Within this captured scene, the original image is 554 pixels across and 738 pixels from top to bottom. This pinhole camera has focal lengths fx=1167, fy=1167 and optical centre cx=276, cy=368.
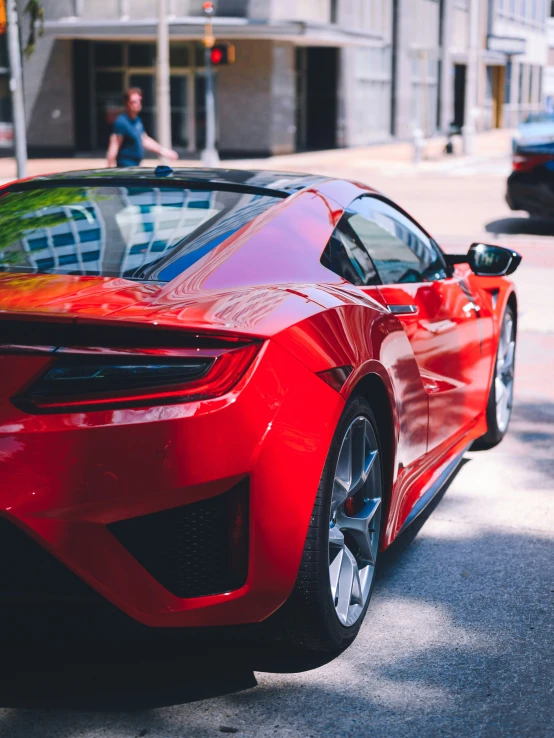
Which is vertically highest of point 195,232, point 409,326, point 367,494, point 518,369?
point 195,232

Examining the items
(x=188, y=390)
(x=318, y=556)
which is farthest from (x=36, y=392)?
(x=318, y=556)

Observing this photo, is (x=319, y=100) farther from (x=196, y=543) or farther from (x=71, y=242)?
(x=196, y=543)

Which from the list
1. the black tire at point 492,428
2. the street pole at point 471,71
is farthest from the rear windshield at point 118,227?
the street pole at point 471,71

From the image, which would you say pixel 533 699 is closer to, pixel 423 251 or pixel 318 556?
pixel 318 556

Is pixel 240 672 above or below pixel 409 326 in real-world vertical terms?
below

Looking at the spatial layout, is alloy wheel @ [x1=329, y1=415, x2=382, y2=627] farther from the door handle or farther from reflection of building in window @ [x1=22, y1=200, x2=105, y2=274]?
reflection of building in window @ [x1=22, y1=200, x2=105, y2=274]

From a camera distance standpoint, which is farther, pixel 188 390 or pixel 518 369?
pixel 518 369

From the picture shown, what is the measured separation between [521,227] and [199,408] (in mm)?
14802

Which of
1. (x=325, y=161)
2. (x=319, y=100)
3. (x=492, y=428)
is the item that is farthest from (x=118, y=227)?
(x=319, y=100)

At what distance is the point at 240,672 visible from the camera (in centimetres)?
339

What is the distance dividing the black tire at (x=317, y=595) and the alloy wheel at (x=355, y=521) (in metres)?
0.08

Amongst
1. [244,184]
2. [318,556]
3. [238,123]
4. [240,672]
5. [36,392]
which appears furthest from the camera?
[238,123]

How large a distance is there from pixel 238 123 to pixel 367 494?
1308 inches

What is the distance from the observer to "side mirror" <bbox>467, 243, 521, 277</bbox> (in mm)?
5180
